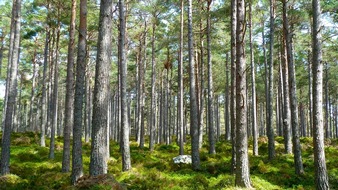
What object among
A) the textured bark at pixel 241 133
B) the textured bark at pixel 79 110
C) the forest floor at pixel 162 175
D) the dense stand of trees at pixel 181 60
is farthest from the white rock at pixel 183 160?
the textured bark at pixel 241 133

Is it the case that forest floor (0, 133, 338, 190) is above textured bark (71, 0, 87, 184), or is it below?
below

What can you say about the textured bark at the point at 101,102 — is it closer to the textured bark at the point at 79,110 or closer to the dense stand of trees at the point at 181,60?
the dense stand of trees at the point at 181,60

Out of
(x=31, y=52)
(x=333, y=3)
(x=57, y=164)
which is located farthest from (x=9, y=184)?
(x=31, y=52)

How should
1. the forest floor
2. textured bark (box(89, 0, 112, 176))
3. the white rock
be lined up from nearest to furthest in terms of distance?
textured bark (box(89, 0, 112, 176)) < the forest floor < the white rock

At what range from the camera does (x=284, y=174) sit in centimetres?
1130

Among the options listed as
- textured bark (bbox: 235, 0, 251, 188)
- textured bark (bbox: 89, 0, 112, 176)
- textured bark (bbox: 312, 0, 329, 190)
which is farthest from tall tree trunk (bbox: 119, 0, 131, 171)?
textured bark (bbox: 312, 0, 329, 190)

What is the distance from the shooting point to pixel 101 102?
7496 millimetres

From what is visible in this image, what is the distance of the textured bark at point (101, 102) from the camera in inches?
289

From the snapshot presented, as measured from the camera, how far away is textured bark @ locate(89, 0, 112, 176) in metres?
7.33

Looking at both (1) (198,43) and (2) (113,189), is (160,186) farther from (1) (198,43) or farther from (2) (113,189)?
(1) (198,43)

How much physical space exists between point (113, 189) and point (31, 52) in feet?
87.5

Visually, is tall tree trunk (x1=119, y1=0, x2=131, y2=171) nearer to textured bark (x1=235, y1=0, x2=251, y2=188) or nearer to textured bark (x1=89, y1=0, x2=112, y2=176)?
textured bark (x1=89, y1=0, x2=112, y2=176)

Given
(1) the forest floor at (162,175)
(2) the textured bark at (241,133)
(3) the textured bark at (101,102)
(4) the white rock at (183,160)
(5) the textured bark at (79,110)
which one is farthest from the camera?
(4) the white rock at (183,160)

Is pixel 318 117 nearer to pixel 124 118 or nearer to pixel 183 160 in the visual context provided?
pixel 183 160
